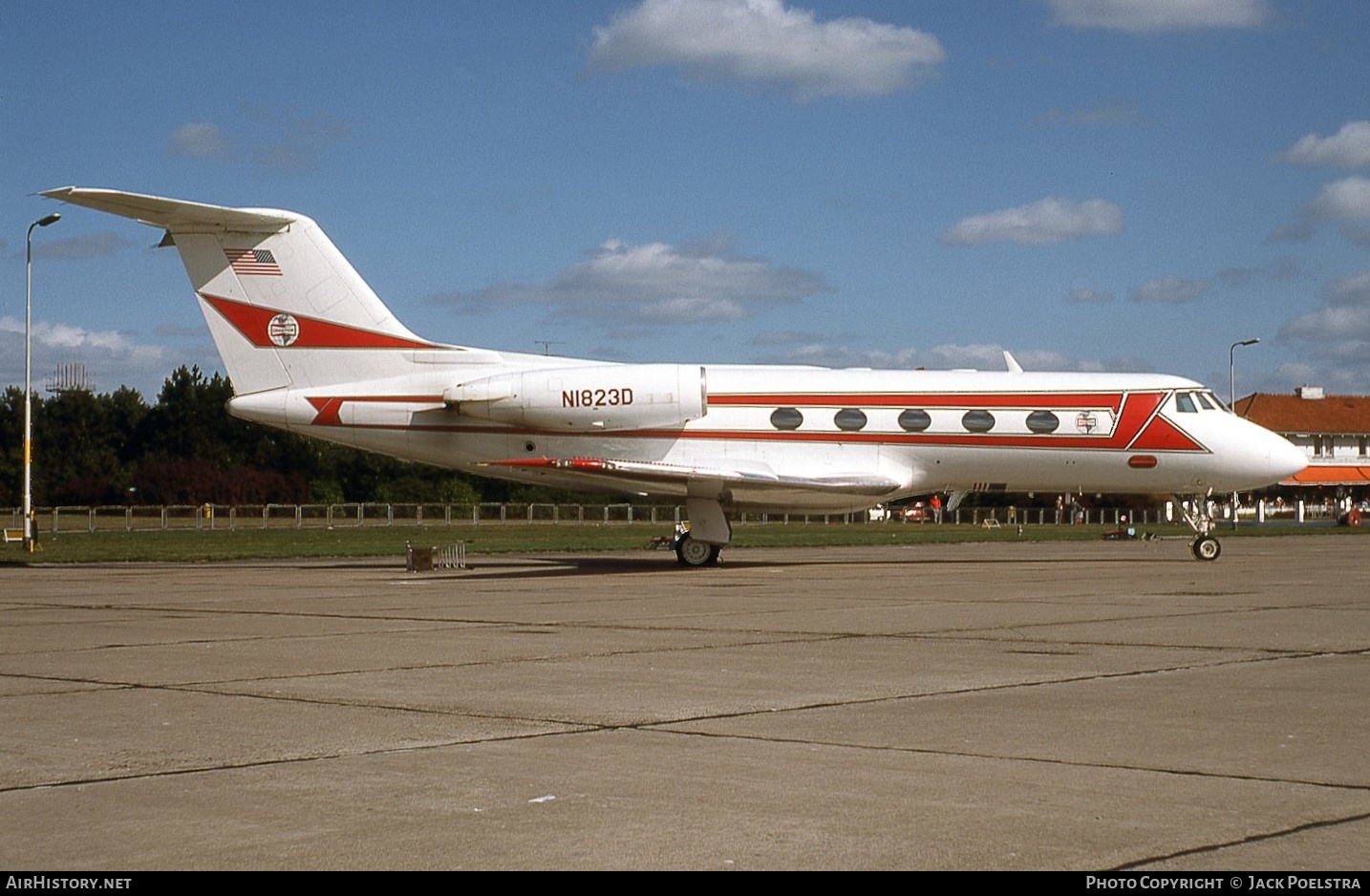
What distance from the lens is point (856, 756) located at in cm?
721

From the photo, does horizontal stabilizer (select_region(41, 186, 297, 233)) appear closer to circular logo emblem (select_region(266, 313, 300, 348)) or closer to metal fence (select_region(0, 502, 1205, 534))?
circular logo emblem (select_region(266, 313, 300, 348))

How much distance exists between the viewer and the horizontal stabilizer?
23.6 metres

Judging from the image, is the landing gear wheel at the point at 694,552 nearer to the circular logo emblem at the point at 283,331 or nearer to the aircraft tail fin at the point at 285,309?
the aircraft tail fin at the point at 285,309

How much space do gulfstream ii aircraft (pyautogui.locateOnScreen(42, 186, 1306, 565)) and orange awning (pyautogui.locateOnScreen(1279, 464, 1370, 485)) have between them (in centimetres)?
7434

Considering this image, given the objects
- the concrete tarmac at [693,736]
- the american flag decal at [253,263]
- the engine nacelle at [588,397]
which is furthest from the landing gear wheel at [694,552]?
the concrete tarmac at [693,736]

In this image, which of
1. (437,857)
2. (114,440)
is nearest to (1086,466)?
(437,857)

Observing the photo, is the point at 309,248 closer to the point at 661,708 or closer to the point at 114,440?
the point at 661,708

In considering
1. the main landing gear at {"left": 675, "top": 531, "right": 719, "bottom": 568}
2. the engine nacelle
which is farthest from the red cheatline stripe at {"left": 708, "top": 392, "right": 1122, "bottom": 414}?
the main landing gear at {"left": 675, "top": 531, "right": 719, "bottom": 568}

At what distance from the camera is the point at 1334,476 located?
9581cm

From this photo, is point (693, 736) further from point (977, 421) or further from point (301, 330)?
point (301, 330)

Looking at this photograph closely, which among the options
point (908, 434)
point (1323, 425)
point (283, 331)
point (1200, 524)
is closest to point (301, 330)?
point (283, 331)

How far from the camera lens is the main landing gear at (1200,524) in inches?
1081

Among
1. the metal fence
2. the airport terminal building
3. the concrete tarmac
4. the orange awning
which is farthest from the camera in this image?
the airport terminal building

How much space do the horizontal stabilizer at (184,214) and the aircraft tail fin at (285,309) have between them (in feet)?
0.12
